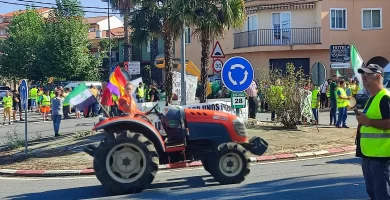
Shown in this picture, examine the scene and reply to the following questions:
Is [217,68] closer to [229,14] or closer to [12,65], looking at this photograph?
[229,14]

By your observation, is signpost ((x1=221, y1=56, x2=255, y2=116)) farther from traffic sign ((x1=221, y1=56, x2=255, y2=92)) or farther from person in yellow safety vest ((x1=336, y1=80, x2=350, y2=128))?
person in yellow safety vest ((x1=336, y1=80, x2=350, y2=128))

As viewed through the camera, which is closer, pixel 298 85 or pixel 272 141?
pixel 272 141

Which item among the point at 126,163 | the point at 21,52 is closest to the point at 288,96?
the point at 126,163

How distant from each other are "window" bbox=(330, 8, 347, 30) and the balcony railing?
101 centimetres

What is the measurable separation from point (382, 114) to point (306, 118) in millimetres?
12273

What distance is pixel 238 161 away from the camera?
9.60 metres

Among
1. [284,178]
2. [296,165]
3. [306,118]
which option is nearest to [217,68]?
[306,118]

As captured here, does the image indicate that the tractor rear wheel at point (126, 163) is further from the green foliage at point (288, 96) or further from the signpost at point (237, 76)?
the green foliage at point (288, 96)

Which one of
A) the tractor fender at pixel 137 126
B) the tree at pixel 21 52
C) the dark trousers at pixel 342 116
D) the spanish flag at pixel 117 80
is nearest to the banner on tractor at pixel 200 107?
the tractor fender at pixel 137 126

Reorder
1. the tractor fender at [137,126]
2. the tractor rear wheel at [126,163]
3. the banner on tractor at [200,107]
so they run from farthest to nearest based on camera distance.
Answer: the banner on tractor at [200,107]
the tractor fender at [137,126]
the tractor rear wheel at [126,163]

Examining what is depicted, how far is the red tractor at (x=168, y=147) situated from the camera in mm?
9000

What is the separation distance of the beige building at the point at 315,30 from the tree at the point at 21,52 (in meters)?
22.1

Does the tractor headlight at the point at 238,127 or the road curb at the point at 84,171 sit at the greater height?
the tractor headlight at the point at 238,127

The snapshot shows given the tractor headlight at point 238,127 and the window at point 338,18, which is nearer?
the tractor headlight at point 238,127
